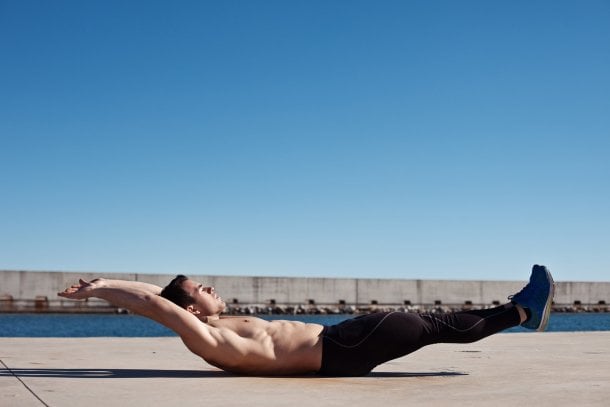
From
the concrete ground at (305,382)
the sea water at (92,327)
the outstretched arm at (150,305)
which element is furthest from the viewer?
the sea water at (92,327)

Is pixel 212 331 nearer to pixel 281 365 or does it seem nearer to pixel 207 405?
pixel 281 365

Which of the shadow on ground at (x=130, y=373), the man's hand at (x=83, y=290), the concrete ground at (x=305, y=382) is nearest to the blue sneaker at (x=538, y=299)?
the concrete ground at (x=305, y=382)

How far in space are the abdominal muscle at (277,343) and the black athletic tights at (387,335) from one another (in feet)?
0.20

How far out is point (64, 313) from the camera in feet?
131

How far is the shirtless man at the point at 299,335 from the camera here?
12.8 feet

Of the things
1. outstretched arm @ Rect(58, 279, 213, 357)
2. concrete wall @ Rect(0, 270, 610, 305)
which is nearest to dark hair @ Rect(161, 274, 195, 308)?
outstretched arm @ Rect(58, 279, 213, 357)

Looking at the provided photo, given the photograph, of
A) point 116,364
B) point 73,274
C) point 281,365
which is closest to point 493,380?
point 281,365

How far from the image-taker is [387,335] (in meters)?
3.94

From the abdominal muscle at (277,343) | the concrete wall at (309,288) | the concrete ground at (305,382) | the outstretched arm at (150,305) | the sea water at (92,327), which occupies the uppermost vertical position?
the concrete wall at (309,288)

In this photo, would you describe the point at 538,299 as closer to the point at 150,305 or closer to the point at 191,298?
the point at 191,298

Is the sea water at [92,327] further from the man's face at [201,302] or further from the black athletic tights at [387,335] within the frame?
the black athletic tights at [387,335]

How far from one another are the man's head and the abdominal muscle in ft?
0.22

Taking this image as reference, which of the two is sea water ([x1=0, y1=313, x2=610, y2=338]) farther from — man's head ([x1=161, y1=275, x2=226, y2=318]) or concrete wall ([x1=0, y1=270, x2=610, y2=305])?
man's head ([x1=161, y1=275, x2=226, y2=318])

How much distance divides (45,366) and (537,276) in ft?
9.02
